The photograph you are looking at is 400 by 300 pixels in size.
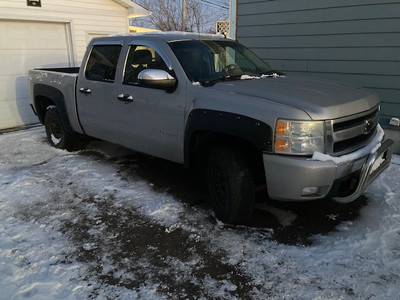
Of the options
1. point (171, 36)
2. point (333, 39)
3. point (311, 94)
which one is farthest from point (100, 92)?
point (333, 39)

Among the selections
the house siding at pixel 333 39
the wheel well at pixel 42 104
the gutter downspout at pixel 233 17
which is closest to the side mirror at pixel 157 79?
the wheel well at pixel 42 104

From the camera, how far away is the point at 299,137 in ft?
9.82

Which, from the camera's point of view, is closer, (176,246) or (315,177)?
(315,177)

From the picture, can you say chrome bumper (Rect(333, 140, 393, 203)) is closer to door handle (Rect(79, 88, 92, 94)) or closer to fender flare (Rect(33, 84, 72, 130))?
door handle (Rect(79, 88, 92, 94))

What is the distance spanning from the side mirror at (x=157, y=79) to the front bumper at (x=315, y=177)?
1379mm

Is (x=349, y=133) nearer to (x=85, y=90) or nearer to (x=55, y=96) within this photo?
(x=85, y=90)

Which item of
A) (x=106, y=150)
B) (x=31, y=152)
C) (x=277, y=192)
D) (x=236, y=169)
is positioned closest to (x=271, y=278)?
(x=277, y=192)

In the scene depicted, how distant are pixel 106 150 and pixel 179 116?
2.93 meters

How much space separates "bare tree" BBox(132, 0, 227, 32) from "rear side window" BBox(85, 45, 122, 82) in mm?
31440

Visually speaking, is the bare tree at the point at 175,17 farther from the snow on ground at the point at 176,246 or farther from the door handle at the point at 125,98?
the snow on ground at the point at 176,246

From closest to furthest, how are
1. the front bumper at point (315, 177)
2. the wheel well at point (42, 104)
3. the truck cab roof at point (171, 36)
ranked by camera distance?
the front bumper at point (315, 177)
the truck cab roof at point (171, 36)
the wheel well at point (42, 104)

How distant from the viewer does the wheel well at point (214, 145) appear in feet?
11.2

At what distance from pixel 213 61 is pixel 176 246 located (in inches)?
82.5

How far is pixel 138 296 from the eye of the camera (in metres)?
2.68
